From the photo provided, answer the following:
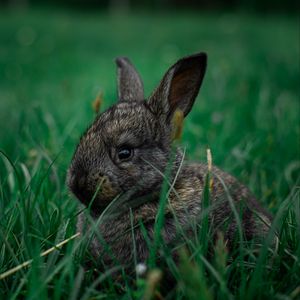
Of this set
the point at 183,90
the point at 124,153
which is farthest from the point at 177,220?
the point at 183,90

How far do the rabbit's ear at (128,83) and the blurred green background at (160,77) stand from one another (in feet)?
1.84

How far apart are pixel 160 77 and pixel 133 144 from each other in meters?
4.89

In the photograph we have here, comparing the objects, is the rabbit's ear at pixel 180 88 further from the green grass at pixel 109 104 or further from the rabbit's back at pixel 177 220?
the green grass at pixel 109 104

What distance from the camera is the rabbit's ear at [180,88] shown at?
2.87 metres

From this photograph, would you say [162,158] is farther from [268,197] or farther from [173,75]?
[268,197]

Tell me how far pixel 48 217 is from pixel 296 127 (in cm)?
256

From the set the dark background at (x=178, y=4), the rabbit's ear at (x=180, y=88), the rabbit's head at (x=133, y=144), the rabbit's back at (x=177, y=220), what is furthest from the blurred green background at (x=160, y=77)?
the dark background at (x=178, y=4)

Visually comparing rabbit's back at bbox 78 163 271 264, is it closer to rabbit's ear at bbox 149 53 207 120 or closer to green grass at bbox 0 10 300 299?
green grass at bbox 0 10 300 299

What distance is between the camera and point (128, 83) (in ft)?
11.4

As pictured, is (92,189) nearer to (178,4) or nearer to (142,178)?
(142,178)

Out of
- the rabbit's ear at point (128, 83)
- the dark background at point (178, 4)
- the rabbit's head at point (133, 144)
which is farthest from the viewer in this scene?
the dark background at point (178, 4)

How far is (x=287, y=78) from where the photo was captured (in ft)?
22.7

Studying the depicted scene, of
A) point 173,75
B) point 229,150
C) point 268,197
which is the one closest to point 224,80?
point 229,150

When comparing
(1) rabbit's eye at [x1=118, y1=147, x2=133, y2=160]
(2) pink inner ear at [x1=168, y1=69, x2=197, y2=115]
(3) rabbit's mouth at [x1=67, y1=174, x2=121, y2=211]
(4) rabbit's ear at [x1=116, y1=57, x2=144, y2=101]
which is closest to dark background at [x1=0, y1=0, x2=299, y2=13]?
(4) rabbit's ear at [x1=116, y1=57, x2=144, y2=101]
